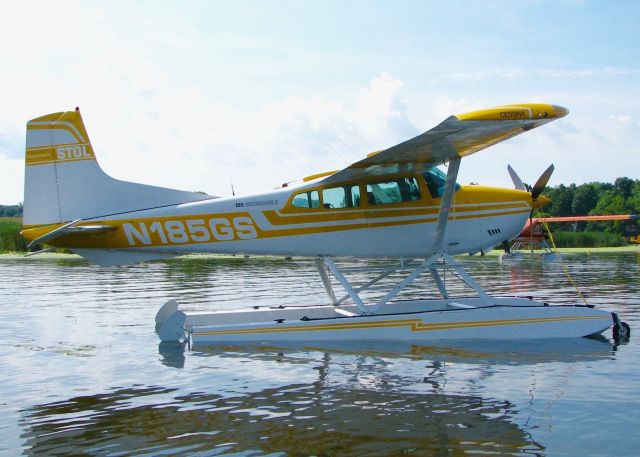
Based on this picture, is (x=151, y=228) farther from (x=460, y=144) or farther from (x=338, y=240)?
(x=460, y=144)

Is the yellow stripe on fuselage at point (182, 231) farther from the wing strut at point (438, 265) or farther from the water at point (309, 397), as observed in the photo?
the water at point (309, 397)

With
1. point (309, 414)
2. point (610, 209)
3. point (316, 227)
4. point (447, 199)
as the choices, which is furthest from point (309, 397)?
point (610, 209)

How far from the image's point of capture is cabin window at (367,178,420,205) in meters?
11.8

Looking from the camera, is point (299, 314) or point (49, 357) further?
point (299, 314)

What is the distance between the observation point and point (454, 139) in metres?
10.6

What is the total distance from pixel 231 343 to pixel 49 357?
2584mm

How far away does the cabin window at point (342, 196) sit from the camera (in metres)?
11.8

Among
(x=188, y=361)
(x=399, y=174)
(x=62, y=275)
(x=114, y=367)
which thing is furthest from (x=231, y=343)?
(x=62, y=275)

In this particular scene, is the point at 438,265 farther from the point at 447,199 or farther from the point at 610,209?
the point at 610,209

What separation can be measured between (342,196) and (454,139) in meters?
2.17

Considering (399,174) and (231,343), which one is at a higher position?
(399,174)

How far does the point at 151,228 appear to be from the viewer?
11.5 metres

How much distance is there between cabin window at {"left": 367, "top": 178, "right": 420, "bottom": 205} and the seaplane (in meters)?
0.02

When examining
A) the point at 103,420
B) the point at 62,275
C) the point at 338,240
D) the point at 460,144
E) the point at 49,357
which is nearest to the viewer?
the point at 103,420
